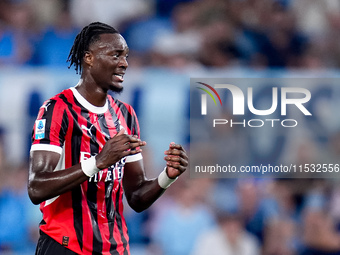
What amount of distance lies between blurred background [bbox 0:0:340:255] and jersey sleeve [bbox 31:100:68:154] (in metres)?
2.67

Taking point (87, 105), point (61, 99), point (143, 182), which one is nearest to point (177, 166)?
point (143, 182)

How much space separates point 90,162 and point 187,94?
309cm

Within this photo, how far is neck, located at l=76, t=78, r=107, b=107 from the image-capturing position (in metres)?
2.69

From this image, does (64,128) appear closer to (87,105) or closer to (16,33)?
(87,105)

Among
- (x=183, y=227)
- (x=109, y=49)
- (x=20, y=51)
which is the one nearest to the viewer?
(x=109, y=49)

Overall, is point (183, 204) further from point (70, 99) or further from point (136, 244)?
point (70, 99)

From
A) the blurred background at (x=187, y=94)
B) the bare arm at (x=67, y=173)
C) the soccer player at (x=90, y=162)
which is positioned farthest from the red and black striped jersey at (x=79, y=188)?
the blurred background at (x=187, y=94)

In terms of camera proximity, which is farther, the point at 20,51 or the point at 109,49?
the point at 20,51

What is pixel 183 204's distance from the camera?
5027 mm

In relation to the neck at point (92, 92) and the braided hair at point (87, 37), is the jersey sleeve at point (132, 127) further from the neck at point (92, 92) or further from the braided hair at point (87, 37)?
the braided hair at point (87, 37)

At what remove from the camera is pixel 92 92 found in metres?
2.70

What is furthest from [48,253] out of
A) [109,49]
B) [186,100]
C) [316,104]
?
[316,104]

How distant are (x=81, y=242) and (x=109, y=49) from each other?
0.99m

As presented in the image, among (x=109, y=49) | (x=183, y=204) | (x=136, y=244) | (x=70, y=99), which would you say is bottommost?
(x=136, y=244)
